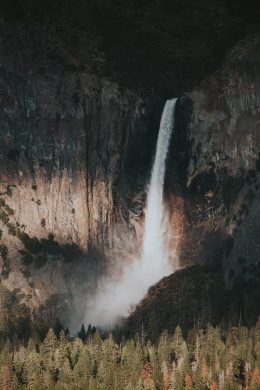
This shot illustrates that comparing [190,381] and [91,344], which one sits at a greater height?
[91,344]

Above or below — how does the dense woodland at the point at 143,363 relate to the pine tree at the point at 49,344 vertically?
below

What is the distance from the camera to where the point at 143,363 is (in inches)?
7343

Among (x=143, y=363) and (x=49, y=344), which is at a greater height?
(x=49, y=344)

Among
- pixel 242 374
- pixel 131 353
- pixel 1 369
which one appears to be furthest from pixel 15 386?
pixel 242 374

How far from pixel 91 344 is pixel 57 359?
988 cm

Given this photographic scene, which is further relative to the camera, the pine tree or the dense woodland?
the pine tree

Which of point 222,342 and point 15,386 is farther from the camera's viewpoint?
point 222,342

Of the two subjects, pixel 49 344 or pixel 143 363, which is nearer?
pixel 143 363

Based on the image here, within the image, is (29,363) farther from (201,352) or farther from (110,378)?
(201,352)

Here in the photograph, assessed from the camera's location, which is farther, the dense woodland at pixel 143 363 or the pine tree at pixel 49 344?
the pine tree at pixel 49 344

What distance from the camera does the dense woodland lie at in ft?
583

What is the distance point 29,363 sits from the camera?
18475cm

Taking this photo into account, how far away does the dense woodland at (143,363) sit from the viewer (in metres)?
178

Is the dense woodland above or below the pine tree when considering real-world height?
below
